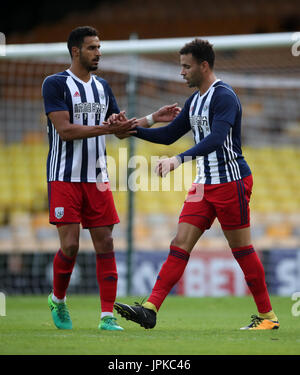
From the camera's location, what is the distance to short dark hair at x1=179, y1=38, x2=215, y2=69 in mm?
5066

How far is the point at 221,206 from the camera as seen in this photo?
499 cm

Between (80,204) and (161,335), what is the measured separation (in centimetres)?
119

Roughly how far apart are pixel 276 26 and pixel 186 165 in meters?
7.89

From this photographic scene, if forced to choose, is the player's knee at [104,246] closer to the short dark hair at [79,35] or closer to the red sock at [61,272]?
the red sock at [61,272]

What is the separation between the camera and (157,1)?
2162 centimetres

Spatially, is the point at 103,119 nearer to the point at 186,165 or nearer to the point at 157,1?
the point at 186,165

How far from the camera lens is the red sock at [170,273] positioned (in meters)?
4.93

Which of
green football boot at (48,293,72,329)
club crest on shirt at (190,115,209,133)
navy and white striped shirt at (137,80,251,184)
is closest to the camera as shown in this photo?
navy and white striped shirt at (137,80,251,184)

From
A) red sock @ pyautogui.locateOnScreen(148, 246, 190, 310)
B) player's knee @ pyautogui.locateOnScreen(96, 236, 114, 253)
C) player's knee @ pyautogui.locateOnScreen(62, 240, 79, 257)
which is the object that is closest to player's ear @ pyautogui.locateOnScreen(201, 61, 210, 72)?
red sock @ pyautogui.locateOnScreen(148, 246, 190, 310)

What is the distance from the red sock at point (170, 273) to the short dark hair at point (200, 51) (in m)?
1.37

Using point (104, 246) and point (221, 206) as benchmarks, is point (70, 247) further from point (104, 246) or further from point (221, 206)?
point (221, 206)

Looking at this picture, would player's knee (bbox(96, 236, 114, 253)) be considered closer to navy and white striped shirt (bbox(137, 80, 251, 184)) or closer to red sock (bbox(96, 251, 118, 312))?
red sock (bbox(96, 251, 118, 312))

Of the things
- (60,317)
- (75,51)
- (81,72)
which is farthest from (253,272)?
(75,51)

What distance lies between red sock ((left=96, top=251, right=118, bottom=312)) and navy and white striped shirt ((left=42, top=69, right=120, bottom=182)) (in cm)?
58
